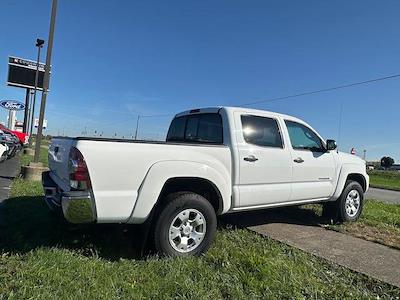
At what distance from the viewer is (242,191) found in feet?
18.1

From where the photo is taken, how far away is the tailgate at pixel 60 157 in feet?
15.1

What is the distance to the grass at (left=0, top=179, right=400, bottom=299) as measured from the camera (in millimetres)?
3834

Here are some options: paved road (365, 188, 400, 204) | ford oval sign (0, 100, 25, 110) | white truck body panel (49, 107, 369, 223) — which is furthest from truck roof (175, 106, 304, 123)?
ford oval sign (0, 100, 25, 110)

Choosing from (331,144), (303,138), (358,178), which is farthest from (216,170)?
(358,178)

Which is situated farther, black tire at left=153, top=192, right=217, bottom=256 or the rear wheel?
the rear wheel

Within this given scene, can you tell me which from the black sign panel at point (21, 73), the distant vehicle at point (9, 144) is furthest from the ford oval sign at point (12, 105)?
the distant vehicle at point (9, 144)

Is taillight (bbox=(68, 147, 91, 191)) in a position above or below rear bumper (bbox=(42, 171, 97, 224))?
above

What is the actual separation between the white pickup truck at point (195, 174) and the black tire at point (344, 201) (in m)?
0.03

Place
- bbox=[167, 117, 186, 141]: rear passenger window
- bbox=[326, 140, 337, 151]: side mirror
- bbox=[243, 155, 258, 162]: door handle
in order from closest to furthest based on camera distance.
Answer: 1. bbox=[243, 155, 258, 162]: door handle
2. bbox=[167, 117, 186, 141]: rear passenger window
3. bbox=[326, 140, 337, 151]: side mirror

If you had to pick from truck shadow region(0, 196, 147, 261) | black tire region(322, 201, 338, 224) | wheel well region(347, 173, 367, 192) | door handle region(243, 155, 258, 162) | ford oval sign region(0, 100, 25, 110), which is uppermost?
ford oval sign region(0, 100, 25, 110)

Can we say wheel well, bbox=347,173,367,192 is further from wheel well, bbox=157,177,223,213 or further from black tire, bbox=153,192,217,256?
black tire, bbox=153,192,217,256

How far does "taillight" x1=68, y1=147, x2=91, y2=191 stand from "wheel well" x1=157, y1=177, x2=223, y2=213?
90 cm

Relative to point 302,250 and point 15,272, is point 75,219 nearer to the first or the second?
point 15,272

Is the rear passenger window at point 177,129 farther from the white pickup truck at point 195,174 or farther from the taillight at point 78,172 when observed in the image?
the taillight at point 78,172
